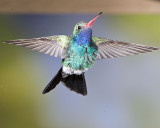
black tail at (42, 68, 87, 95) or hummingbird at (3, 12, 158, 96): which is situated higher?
hummingbird at (3, 12, 158, 96)

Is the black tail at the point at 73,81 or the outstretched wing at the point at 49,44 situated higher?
the outstretched wing at the point at 49,44

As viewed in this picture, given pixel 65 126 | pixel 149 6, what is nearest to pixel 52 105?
pixel 65 126

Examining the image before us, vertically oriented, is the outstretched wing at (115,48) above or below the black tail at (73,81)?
above

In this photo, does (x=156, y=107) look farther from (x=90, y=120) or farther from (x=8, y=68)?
(x=8, y=68)

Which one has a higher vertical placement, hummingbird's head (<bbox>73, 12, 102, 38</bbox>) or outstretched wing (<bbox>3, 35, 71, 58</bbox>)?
hummingbird's head (<bbox>73, 12, 102, 38</bbox>)

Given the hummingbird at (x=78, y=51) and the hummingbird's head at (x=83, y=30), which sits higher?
the hummingbird's head at (x=83, y=30)
